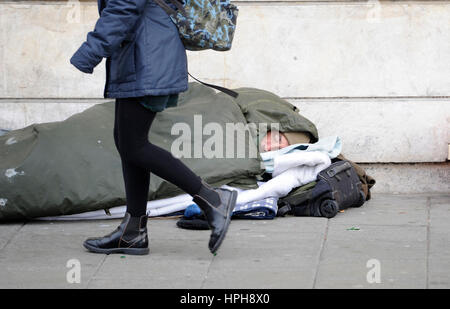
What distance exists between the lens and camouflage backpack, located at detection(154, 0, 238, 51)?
387cm

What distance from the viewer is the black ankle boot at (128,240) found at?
4199 mm

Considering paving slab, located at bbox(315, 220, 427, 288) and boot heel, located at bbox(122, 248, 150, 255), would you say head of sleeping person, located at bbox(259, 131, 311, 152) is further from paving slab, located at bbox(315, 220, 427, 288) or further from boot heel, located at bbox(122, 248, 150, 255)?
boot heel, located at bbox(122, 248, 150, 255)

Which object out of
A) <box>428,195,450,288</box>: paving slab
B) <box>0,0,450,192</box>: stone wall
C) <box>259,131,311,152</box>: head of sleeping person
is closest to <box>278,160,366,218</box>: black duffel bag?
<box>259,131,311,152</box>: head of sleeping person

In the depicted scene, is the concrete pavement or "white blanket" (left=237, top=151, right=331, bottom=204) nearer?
the concrete pavement

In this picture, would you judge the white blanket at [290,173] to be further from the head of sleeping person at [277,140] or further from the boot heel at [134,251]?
the boot heel at [134,251]

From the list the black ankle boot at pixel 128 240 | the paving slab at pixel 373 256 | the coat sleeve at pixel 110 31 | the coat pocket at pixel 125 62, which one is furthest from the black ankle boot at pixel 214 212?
the coat sleeve at pixel 110 31

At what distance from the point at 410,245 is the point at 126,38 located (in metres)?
1.78

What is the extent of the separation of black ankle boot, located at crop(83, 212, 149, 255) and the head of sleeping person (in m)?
1.41

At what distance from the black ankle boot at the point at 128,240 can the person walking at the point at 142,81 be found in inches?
3.5

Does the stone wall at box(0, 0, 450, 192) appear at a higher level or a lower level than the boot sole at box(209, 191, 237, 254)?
higher

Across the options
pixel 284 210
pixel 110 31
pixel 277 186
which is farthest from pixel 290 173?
pixel 110 31
